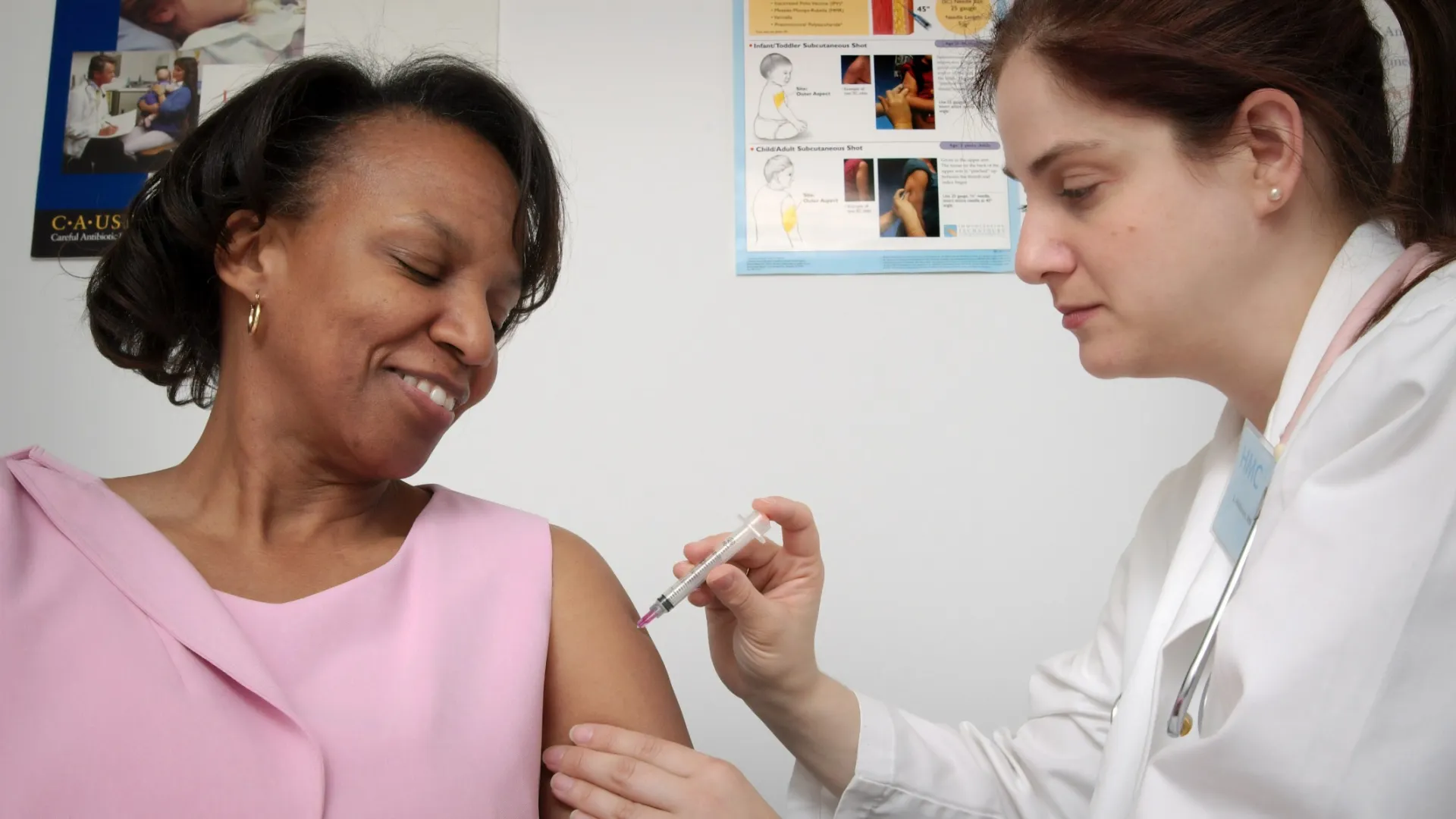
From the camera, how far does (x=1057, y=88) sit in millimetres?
1022

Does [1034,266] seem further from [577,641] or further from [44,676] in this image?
[44,676]

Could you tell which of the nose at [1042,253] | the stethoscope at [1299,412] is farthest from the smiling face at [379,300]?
the stethoscope at [1299,412]

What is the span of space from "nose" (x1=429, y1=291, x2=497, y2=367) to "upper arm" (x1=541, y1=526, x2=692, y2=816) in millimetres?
237

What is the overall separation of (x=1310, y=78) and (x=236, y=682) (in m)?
1.13

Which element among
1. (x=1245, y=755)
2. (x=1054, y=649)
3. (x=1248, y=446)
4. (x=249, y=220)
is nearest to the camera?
(x=1245, y=755)

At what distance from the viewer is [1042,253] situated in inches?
41.1

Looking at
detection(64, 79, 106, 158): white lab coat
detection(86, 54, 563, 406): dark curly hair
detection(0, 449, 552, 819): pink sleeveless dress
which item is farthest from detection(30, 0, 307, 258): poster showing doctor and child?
detection(0, 449, 552, 819): pink sleeveless dress

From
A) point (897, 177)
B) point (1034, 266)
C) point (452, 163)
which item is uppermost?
point (897, 177)

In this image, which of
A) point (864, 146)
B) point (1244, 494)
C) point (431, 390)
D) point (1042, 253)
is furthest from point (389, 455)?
point (864, 146)

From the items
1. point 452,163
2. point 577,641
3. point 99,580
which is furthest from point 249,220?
point 577,641

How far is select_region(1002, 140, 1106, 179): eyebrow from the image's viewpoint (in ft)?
3.25

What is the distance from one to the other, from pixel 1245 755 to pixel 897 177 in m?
1.39

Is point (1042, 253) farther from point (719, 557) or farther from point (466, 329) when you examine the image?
point (466, 329)

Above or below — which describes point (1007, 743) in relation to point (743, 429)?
below
